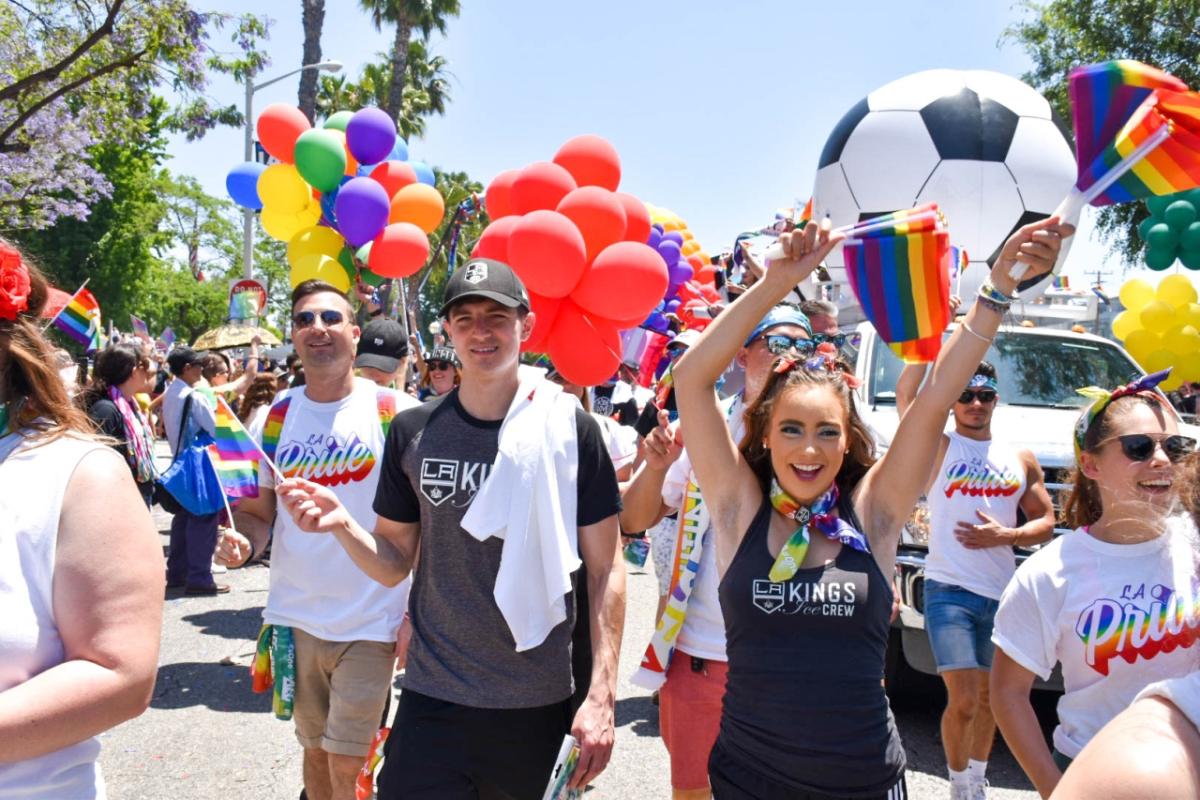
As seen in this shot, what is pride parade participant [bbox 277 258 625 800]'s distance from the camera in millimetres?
2961

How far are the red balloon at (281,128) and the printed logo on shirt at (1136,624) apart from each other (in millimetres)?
6198

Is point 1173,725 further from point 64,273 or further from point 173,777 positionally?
point 64,273

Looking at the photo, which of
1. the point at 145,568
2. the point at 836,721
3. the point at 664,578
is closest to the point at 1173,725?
the point at 836,721

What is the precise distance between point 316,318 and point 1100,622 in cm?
301

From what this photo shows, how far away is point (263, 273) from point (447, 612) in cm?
5230

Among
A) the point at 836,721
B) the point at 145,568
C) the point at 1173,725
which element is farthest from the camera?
the point at 836,721

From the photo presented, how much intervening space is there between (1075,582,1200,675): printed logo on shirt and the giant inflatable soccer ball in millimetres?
4682

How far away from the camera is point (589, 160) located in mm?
5879

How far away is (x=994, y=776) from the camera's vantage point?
5109mm

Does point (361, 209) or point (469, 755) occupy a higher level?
point (361, 209)

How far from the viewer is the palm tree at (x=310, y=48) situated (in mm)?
19297

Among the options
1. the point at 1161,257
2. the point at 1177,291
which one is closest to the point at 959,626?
the point at 1161,257

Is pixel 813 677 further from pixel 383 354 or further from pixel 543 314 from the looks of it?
pixel 383 354

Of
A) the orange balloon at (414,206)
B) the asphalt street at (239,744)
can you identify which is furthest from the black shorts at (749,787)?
the orange balloon at (414,206)
